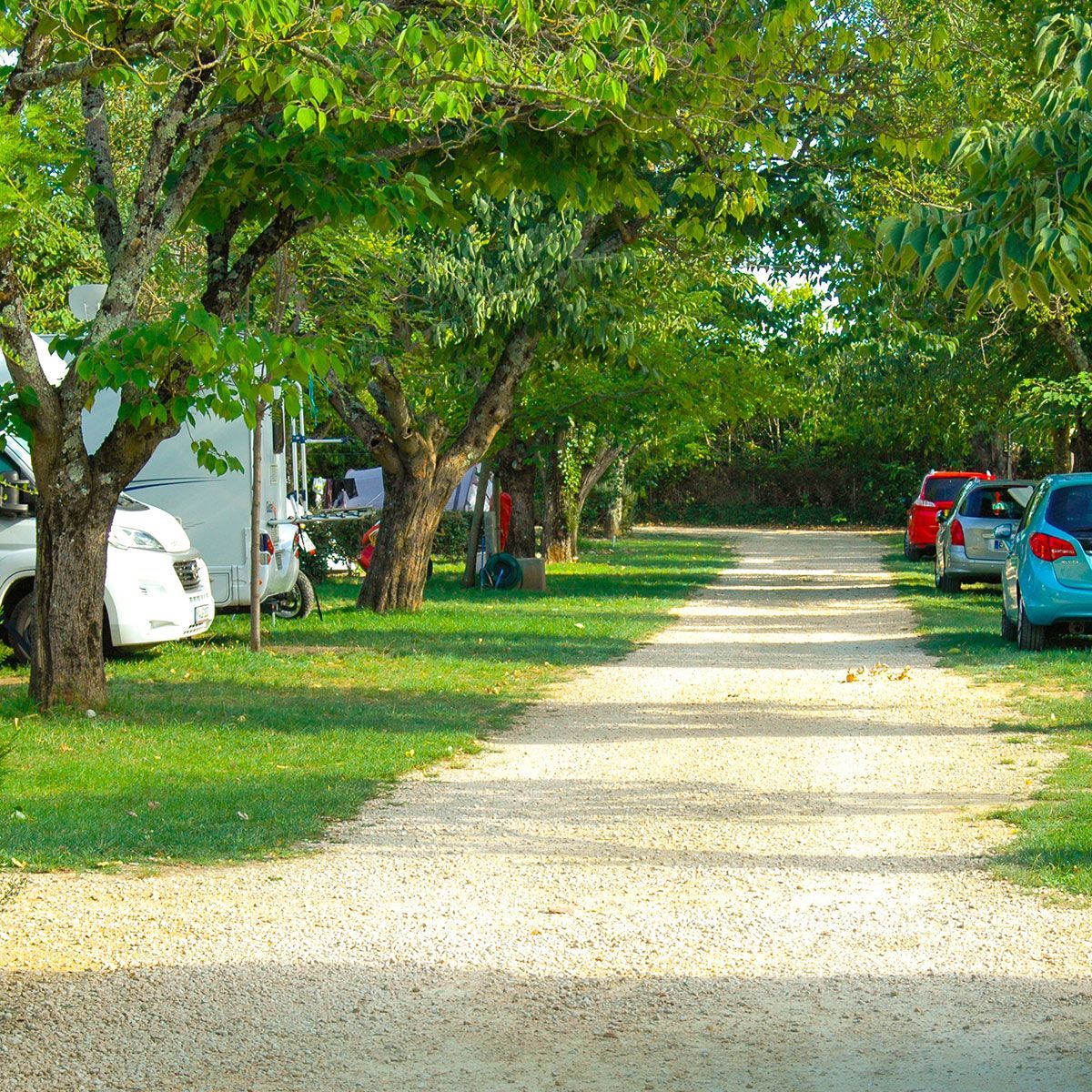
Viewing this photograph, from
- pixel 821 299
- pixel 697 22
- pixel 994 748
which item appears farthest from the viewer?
pixel 821 299

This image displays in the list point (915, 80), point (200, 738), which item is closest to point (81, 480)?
point (200, 738)

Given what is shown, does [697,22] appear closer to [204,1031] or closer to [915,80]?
[915,80]

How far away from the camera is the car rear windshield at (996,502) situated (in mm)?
21844

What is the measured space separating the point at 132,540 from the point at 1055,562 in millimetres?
8319

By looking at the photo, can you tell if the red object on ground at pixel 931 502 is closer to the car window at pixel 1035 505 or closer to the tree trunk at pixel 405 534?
the tree trunk at pixel 405 534

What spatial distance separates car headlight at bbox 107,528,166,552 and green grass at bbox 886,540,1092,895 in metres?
7.26

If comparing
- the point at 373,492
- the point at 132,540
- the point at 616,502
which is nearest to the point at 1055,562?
the point at 132,540

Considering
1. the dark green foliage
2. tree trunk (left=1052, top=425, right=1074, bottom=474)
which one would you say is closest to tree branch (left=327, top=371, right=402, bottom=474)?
the dark green foliage

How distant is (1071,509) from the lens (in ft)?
47.2

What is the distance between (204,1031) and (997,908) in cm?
305

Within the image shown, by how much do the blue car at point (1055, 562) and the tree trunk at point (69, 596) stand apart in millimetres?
8442

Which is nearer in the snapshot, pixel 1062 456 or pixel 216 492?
pixel 216 492

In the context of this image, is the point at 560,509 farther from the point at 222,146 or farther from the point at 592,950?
the point at 592,950

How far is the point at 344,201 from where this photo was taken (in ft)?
31.9
